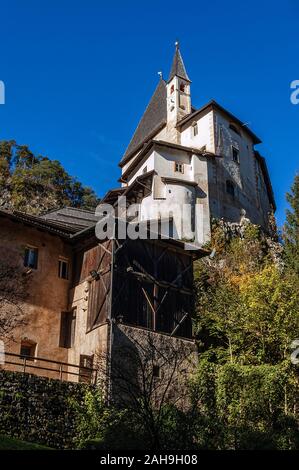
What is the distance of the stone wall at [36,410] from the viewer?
1839cm

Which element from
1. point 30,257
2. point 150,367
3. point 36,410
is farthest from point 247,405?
point 30,257

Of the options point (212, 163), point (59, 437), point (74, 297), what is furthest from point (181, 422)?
point (212, 163)

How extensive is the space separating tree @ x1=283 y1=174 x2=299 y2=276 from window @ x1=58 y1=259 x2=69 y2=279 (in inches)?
457

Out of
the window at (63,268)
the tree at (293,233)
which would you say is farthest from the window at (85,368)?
the tree at (293,233)

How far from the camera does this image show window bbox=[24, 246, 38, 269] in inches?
999

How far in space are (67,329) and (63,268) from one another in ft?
9.51

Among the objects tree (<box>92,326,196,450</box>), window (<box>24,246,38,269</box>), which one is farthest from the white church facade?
tree (<box>92,326,196,450</box>)

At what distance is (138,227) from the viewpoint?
25.7 metres

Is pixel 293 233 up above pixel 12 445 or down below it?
above

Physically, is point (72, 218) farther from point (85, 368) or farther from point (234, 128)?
point (234, 128)

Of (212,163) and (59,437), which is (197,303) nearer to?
(59,437)

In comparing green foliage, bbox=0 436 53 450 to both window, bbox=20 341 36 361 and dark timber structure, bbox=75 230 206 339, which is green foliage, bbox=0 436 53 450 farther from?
window, bbox=20 341 36 361

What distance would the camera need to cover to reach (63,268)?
26.8 meters

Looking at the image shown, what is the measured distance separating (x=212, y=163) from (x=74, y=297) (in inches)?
843
